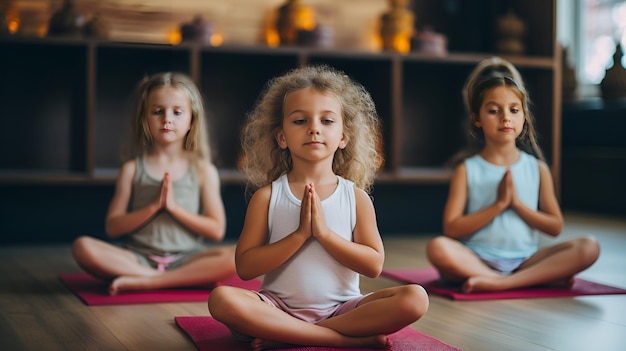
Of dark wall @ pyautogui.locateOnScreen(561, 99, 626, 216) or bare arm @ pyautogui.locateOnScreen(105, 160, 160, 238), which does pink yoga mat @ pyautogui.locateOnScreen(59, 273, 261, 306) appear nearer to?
bare arm @ pyautogui.locateOnScreen(105, 160, 160, 238)

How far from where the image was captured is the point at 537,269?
258 centimetres

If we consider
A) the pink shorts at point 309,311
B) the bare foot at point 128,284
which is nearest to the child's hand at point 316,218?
the pink shorts at point 309,311

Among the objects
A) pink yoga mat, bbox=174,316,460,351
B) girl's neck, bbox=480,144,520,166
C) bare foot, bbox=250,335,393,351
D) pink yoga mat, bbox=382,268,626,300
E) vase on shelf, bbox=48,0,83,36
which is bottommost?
pink yoga mat, bbox=382,268,626,300

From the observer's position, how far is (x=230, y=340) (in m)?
1.87

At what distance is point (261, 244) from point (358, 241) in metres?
0.21

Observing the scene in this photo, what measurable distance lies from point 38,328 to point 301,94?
83cm

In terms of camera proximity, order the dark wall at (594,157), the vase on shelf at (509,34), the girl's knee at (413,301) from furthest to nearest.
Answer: the dark wall at (594,157) → the vase on shelf at (509,34) → the girl's knee at (413,301)

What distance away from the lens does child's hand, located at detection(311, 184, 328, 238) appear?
5.90 feet

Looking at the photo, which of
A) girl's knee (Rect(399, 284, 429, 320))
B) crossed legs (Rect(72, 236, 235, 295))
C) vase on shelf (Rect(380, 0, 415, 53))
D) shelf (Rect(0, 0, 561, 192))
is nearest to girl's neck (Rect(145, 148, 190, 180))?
crossed legs (Rect(72, 236, 235, 295))

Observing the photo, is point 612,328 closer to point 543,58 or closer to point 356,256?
point 356,256

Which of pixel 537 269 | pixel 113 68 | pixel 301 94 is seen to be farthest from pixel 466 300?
pixel 113 68

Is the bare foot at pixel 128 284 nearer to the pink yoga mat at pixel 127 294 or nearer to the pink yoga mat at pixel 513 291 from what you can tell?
the pink yoga mat at pixel 127 294

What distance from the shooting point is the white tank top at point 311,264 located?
6.13 ft

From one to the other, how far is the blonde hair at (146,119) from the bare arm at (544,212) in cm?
100
